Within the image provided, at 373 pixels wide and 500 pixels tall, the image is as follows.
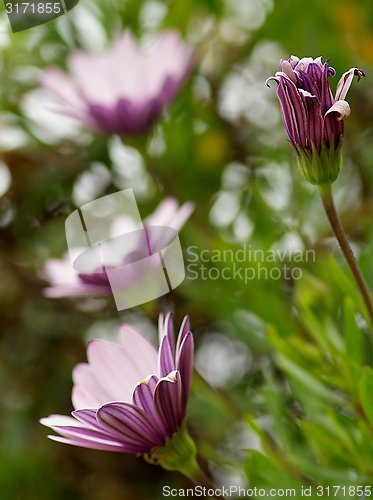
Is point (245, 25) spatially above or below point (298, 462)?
above

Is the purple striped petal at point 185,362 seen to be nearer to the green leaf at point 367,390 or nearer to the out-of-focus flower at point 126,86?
the green leaf at point 367,390

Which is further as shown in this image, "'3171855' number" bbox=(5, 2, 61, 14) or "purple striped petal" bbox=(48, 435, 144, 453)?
"'3171855' number" bbox=(5, 2, 61, 14)

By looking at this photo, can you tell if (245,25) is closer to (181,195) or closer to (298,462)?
(181,195)

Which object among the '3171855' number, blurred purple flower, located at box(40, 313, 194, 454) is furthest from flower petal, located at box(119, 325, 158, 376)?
the '3171855' number

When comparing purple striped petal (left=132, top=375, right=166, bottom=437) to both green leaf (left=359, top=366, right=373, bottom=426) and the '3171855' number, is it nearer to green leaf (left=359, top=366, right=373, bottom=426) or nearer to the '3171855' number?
green leaf (left=359, top=366, right=373, bottom=426)

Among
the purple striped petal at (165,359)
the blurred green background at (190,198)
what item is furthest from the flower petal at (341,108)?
the blurred green background at (190,198)

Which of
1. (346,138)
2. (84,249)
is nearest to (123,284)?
(84,249)
